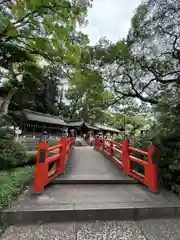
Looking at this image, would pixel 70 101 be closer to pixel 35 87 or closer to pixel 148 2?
pixel 35 87

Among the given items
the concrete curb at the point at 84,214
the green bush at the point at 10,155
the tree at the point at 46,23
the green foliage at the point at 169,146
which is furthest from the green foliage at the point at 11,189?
the tree at the point at 46,23

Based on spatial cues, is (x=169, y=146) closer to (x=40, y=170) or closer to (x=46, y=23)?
(x=40, y=170)

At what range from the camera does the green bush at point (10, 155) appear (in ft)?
14.7

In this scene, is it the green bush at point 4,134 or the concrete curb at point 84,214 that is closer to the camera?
the concrete curb at point 84,214

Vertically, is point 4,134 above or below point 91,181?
above

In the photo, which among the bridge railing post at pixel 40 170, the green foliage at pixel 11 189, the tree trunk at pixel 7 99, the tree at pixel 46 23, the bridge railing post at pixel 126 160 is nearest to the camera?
the green foliage at pixel 11 189

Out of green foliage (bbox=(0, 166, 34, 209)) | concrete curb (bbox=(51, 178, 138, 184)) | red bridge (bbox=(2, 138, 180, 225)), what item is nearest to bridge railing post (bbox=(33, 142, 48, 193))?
red bridge (bbox=(2, 138, 180, 225))

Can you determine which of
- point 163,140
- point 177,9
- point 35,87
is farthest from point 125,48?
point 35,87

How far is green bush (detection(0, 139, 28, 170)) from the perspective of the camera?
4480 millimetres

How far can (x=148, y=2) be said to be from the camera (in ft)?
19.8

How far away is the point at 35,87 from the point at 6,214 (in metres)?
14.5

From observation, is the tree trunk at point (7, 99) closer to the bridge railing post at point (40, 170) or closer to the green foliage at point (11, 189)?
the green foliage at point (11, 189)

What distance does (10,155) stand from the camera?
4.64 meters

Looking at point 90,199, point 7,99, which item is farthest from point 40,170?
point 7,99
